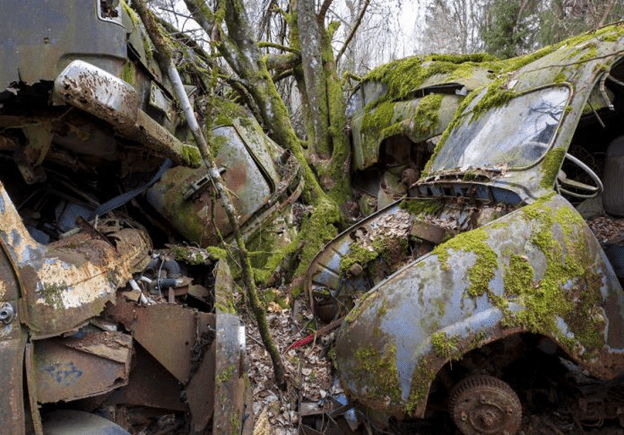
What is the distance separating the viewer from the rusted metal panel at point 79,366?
202cm

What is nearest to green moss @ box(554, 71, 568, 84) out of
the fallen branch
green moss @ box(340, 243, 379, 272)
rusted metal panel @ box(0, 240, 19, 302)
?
green moss @ box(340, 243, 379, 272)

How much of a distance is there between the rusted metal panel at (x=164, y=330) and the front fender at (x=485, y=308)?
0.92 m

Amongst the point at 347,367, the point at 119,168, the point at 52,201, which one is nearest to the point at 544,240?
the point at 347,367

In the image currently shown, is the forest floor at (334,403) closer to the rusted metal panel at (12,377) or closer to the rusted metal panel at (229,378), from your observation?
the rusted metal panel at (229,378)

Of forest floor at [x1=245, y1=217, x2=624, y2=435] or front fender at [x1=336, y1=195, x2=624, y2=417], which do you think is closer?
front fender at [x1=336, y1=195, x2=624, y2=417]

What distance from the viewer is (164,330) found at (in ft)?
8.73

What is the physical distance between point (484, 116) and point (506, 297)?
80.7 inches

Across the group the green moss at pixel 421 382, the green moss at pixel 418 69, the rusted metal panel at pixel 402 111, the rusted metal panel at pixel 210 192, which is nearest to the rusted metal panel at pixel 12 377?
the green moss at pixel 421 382

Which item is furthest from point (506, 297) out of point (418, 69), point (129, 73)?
point (418, 69)

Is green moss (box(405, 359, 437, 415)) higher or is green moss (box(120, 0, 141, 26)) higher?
green moss (box(120, 0, 141, 26))

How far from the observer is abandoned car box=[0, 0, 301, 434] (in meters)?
1.96

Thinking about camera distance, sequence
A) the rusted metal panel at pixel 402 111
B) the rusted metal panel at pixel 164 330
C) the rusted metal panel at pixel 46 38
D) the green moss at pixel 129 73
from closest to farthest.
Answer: the rusted metal panel at pixel 46 38 < the rusted metal panel at pixel 164 330 < the green moss at pixel 129 73 < the rusted metal panel at pixel 402 111

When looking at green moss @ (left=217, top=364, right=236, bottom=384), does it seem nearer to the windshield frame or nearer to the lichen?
the lichen

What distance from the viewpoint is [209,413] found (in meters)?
2.56
